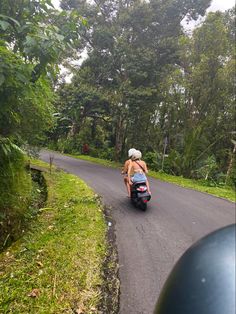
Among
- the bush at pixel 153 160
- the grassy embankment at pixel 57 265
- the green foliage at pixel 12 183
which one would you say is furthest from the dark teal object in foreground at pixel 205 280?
the bush at pixel 153 160

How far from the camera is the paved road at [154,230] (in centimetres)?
339

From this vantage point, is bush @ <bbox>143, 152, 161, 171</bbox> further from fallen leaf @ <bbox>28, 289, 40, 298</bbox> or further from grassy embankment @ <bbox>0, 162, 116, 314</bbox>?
fallen leaf @ <bbox>28, 289, 40, 298</bbox>

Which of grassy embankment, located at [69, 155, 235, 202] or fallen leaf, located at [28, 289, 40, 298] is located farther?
grassy embankment, located at [69, 155, 235, 202]

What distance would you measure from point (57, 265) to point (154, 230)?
2.40 meters

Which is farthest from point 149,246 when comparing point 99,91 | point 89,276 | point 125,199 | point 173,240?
point 99,91

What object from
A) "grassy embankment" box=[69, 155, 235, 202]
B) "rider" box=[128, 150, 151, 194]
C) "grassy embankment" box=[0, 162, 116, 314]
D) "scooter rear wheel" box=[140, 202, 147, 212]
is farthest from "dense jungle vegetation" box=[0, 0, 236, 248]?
"grassy embankment" box=[0, 162, 116, 314]

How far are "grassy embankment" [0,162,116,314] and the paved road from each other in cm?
36

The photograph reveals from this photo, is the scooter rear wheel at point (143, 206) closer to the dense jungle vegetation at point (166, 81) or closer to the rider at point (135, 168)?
the rider at point (135, 168)

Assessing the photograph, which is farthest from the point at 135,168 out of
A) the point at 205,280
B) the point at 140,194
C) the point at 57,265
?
the point at 205,280

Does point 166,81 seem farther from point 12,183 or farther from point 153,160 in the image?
point 12,183

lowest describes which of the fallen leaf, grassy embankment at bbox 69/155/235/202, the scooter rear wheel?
the fallen leaf

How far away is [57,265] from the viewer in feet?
11.7

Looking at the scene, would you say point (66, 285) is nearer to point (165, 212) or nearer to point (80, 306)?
point (80, 306)

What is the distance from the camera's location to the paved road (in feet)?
11.1
